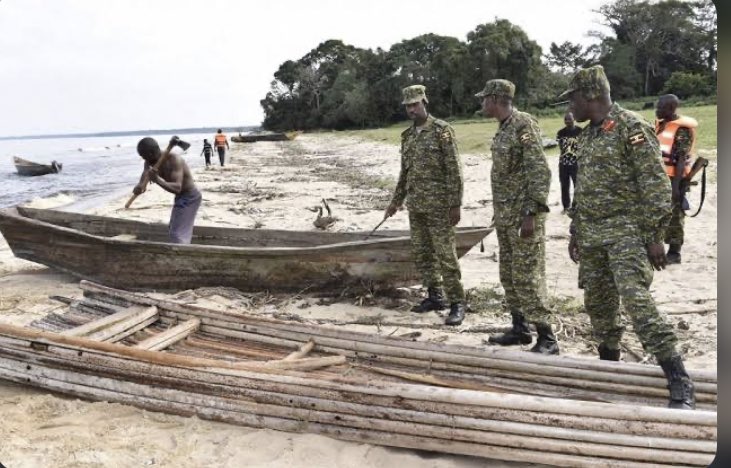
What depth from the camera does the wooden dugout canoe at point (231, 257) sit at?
5.46 m

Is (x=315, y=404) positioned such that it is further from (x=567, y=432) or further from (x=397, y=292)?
(x=397, y=292)

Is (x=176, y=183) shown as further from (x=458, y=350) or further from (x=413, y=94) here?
(x=458, y=350)

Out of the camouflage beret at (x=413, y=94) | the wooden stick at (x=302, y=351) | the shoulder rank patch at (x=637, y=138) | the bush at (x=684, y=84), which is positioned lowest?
the wooden stick at (x=302, y=351)

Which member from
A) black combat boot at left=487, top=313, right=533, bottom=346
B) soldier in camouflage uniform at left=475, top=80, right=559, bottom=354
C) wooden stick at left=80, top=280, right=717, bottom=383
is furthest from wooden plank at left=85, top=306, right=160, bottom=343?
soldier in camouflage uniform at left=475, top=80, right=559, bottom=354

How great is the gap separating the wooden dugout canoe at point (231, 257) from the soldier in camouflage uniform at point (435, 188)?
1.28ft

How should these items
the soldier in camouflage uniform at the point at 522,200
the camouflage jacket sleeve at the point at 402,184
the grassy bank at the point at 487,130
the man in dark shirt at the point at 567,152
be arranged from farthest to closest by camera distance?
the grassy bank at the point at 487,130, the man in dark shirt at the point at 567,152, the camouflage jacket sleeve at the point at 402,184, the soldier in camouflage uniform at the point at 522,200

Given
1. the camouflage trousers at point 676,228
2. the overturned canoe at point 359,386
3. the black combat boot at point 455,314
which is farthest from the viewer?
the camouflage trousers at point 676,228

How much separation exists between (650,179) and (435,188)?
2.24m

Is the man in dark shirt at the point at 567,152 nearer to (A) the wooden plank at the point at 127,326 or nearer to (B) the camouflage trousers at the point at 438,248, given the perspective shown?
(B) the camouflage trousers at the point at 438,248

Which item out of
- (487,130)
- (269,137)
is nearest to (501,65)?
(487,130)

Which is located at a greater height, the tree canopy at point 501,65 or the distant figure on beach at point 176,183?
the tree canopy at point 501,65

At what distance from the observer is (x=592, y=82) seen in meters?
3.08

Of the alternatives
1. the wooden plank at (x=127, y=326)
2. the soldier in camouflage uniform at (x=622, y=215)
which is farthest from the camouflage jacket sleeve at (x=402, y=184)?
the wooden plank at (x=127, y=326)

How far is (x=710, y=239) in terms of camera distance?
23.1ft
